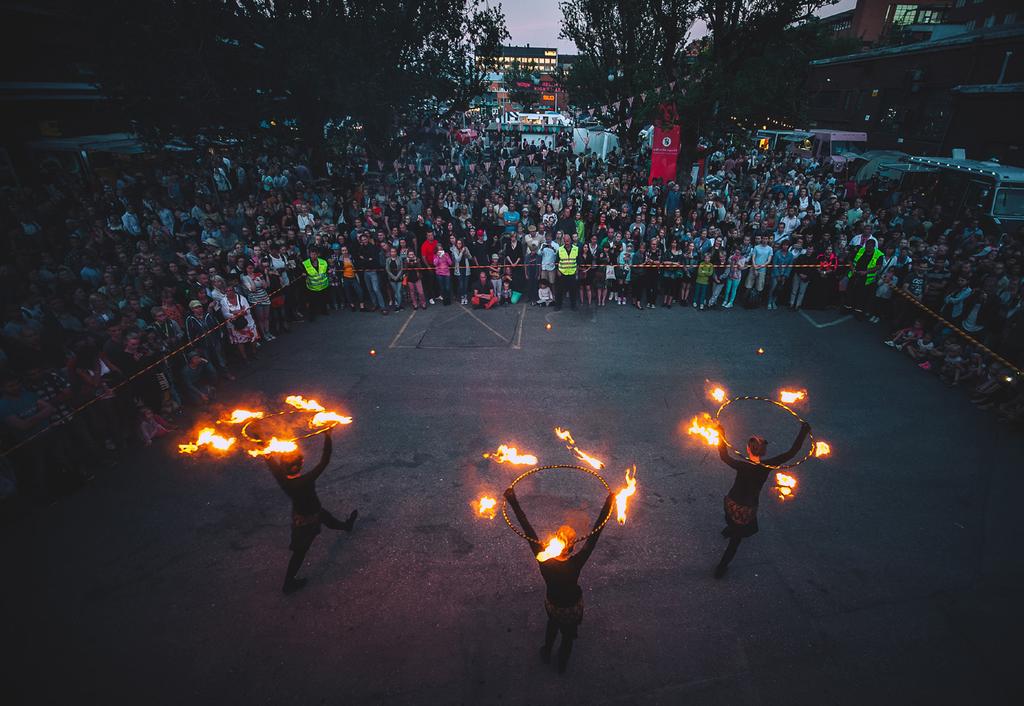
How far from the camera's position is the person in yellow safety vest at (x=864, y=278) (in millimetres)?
12875

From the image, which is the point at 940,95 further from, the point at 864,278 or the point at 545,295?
the point at 545,295

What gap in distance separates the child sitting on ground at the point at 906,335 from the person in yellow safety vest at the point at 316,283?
15237 millimetres

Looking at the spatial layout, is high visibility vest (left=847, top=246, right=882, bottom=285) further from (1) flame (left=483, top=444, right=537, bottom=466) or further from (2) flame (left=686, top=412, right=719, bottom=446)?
(1) flame (left=483, top=444, right=537, bottom=466)

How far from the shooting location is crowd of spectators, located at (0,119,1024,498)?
28.9 ft

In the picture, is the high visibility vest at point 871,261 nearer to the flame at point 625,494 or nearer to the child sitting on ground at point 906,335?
the child sitting on ground at point 906,335

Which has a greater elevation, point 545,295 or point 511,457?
point 545,295

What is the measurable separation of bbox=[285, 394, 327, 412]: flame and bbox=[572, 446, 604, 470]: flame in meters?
5.25

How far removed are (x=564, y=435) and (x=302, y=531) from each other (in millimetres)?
4658

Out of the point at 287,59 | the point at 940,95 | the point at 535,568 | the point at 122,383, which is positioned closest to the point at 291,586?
the point at 535,568

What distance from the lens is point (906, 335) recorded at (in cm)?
1166

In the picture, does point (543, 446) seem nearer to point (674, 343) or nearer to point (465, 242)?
point (674, 343)

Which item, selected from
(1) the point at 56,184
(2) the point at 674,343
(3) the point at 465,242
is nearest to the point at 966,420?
(2) the point at 674,343

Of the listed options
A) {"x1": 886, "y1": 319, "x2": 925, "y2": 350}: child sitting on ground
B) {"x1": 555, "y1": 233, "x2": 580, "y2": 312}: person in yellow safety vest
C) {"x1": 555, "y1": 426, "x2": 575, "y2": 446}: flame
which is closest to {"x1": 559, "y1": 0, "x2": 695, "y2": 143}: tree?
{"x1": 555, "y1": 233, "x2": 580, "y2": 312}: person in yellow safety vest

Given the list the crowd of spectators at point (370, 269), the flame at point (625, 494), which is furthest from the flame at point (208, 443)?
the flame at point (625, 494)
